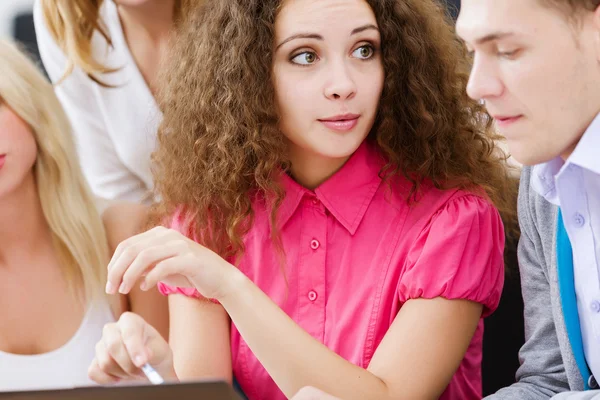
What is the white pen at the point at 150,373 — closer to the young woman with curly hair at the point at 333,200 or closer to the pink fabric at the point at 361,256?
the young woman with curly hair at the point at 333,200

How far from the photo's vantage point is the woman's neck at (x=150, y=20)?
1634mm

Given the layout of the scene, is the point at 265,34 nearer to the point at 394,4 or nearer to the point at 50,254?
the point at 394,4

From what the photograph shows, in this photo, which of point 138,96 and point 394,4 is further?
point 138,96

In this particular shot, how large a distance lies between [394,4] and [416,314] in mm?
429

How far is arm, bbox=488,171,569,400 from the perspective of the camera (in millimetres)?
1122

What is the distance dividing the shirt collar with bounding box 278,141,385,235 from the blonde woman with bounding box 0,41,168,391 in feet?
1.14

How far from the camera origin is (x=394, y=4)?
1233mm

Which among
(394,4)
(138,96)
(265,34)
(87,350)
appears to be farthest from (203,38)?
(87,350)

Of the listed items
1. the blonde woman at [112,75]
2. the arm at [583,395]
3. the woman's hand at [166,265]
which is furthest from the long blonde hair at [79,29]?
the arm at [583,395]

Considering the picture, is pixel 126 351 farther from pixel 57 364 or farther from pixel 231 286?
pixel 57 364

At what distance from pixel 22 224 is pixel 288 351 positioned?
0.56 meters

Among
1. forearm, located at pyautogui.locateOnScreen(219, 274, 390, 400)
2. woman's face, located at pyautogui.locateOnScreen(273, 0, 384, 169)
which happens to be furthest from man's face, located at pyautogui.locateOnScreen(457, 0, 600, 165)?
forearm, located at pyautogui.locateOnScreen(219, 274, 390, 400)

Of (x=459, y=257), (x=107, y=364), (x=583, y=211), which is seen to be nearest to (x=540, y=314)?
(x=459, y=257)

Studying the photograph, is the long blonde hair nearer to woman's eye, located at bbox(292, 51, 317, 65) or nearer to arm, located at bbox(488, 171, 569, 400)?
woman's eye, located at bbox(292, 51, 317, 65)
